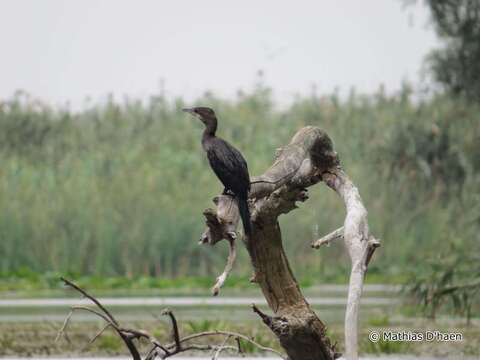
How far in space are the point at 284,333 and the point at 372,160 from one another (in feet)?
48.6

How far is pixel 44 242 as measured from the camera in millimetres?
18875

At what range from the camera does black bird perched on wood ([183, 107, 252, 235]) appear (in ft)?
21.4

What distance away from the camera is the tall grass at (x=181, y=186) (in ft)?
61.2

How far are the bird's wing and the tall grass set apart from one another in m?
8.68

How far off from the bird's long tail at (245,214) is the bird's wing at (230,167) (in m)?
0.05

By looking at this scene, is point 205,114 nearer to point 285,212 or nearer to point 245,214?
point 285,212

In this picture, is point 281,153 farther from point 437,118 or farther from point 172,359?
point 437,118

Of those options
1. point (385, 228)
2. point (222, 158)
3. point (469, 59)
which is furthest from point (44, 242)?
point (222, 158)

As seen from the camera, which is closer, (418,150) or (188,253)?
(188,253)

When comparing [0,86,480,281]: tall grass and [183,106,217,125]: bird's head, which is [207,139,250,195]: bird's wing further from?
[0,86,480,281]: tall grass

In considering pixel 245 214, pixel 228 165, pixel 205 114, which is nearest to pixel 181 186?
pixel 205 114

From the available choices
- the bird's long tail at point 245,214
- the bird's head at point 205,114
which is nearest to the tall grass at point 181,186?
the bird's head at point 205,114

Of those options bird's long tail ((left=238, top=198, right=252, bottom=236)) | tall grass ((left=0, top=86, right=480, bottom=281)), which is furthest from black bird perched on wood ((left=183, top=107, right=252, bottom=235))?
tall grass ((left=0, top=86, right=480, bottom=281))

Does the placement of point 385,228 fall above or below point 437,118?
below
